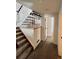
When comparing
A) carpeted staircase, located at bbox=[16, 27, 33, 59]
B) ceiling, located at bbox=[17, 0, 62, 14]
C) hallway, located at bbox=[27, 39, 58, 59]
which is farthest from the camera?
hallway, located at bbox=[27, 39, 58, 59]

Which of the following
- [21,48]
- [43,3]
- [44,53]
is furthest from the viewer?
[44,53]

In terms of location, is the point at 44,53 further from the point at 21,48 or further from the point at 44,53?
the point at 21,48

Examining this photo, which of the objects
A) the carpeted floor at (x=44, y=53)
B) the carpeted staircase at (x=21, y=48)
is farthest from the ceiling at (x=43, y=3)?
the carpeted floor at (x=44, y=53)

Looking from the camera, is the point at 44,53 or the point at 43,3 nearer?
the point at 43,3

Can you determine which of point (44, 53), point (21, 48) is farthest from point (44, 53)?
point (21, 48)

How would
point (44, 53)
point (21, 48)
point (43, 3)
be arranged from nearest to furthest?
point (43, 3) → point (21, 48) → point (44, 53)

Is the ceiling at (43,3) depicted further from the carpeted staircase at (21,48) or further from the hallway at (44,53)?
the hallway at (44,53)

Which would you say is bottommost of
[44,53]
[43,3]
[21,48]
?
[44,53]

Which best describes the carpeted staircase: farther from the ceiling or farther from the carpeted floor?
the ceiling

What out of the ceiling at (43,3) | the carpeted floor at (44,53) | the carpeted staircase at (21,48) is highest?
the ceiling at (43,3)

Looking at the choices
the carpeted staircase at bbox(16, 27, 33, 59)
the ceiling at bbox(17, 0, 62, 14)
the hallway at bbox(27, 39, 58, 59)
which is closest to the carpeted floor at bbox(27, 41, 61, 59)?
the hallway at bbox(27, 39, 58, 59)
